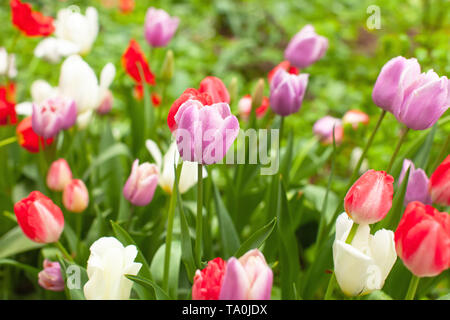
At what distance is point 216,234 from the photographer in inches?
44.7

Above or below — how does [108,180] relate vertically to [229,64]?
below

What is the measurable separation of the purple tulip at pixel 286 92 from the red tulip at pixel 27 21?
0.56 m

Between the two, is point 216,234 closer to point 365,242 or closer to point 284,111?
point 284,111

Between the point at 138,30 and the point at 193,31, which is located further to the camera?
the point at 193,31

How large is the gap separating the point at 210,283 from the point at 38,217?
11.7 inches

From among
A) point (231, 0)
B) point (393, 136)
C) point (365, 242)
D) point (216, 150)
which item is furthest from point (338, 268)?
point (231, 0)

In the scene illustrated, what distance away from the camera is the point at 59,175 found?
0.90m

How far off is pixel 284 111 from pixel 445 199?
30cm

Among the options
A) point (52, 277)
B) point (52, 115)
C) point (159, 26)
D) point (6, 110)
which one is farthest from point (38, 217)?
point (159, 26)

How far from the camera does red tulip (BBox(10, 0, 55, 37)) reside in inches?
43.6

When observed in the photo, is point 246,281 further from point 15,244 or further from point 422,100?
point 15,244

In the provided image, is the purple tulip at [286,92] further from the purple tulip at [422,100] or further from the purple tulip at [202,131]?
the purple tulip at [202,131]

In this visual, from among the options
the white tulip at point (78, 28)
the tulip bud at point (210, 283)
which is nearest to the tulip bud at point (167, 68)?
the white tulip at point (78, 28)

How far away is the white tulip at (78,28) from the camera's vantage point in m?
1.10
